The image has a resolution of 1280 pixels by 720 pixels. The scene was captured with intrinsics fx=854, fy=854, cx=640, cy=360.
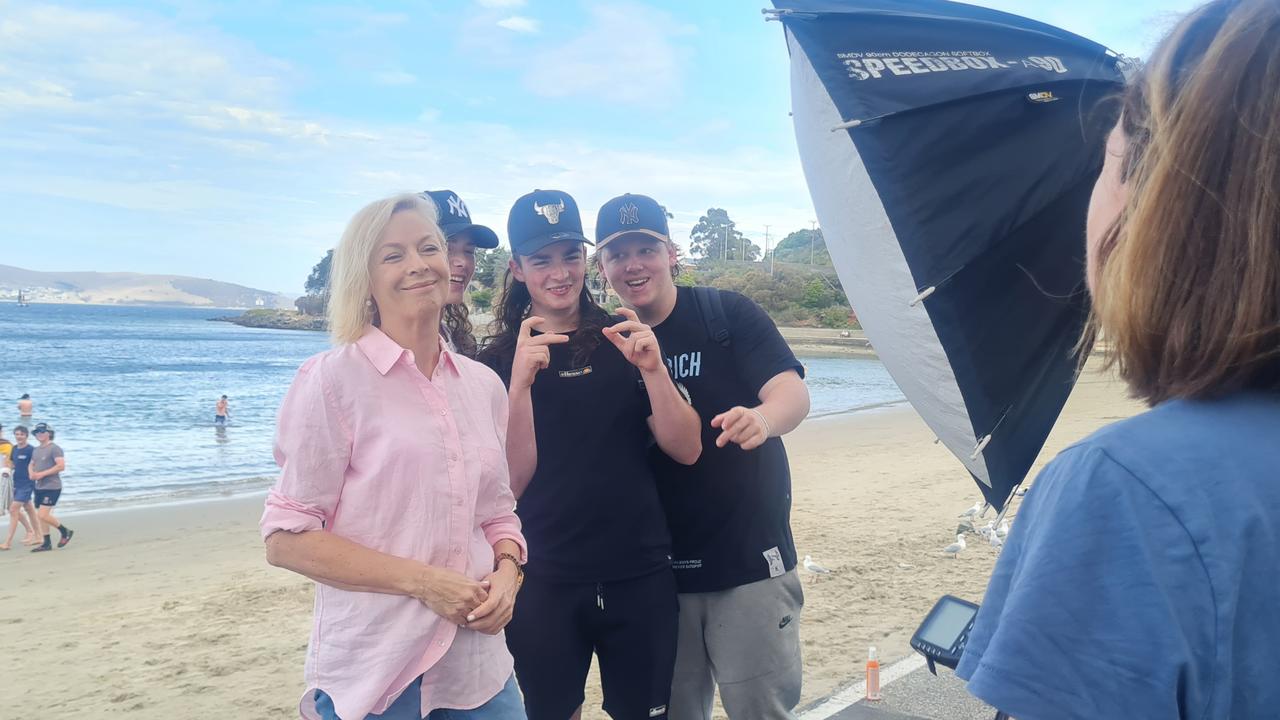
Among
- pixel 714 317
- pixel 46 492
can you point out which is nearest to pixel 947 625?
pixel 714 317

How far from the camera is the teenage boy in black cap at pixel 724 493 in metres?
3.17

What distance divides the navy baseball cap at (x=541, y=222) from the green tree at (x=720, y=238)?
126m

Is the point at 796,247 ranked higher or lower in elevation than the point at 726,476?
higher

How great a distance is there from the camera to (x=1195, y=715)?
2.62 ft

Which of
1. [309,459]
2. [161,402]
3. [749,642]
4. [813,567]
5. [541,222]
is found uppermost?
[541,222]

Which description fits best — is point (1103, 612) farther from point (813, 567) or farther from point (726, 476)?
point (813, 567)

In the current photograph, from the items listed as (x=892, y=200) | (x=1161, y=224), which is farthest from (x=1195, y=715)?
(x=892, y=200)

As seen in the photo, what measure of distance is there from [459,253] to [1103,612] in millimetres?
3047

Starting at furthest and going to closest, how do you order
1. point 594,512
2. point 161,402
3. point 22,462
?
point 161,402 → point 22,462 → point 594,512

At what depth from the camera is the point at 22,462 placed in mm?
11086

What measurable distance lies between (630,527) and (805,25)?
5.64ft

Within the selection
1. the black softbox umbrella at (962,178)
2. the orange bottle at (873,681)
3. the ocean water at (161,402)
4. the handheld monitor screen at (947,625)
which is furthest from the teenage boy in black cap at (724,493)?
the ocean water at (161,402)

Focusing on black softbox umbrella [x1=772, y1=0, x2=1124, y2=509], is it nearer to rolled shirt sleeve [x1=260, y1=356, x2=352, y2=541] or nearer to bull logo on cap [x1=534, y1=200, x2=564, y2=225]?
bull logo on cap [x1=534, y1=200, x2=564, y2=225]

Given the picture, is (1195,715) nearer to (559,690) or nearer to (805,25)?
(805,25)
